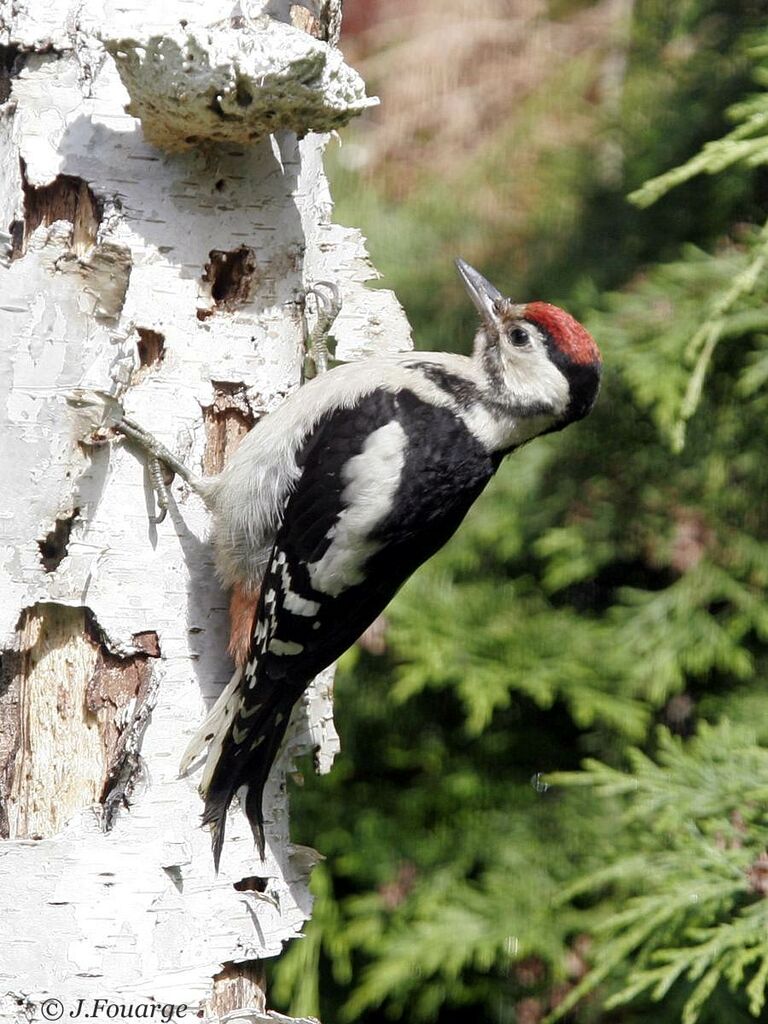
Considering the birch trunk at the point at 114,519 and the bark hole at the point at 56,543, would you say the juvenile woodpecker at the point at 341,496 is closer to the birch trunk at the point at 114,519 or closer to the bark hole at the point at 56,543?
the birch trunk at the point at 114,519

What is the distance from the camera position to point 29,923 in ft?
6.89

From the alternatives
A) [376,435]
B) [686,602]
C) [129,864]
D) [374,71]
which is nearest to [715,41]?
[374,71]

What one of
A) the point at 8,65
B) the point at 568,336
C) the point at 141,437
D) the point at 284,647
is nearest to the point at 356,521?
the point at 284,647

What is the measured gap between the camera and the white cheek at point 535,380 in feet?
8.66

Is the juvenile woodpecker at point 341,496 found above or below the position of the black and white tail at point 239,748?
above

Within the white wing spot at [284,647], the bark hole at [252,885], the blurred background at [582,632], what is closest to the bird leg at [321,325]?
the white wing spot at [284,647]

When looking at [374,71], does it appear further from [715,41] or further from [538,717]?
[538,717]

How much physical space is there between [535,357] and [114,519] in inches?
36.4

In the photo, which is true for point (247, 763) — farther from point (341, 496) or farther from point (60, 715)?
point (341, 496)

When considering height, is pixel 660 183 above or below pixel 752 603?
above

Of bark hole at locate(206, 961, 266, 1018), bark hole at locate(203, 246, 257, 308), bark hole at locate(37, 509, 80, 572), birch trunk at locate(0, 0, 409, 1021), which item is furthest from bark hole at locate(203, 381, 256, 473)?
bark hole at locate(206, 961, 266, 1018)

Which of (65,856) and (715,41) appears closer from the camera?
(65,856)

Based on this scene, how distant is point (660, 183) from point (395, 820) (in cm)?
186

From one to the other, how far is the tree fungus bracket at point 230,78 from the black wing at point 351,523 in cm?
60
